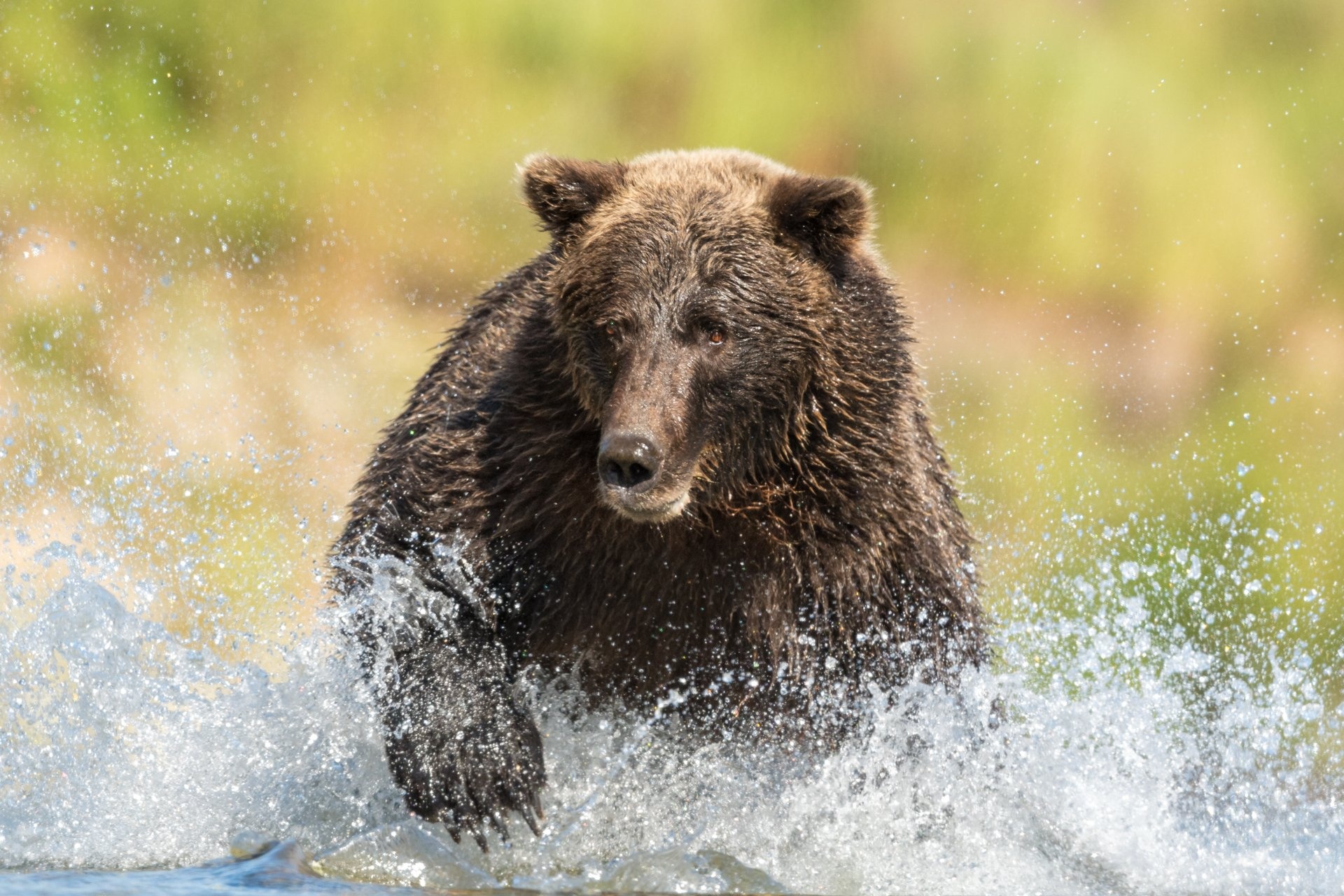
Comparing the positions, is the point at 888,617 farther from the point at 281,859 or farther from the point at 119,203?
the point at 119,203

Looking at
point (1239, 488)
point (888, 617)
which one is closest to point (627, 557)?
point (888, 617)

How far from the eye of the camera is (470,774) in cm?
538

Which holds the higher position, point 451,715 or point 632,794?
point 451,715

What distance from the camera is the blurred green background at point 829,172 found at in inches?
469

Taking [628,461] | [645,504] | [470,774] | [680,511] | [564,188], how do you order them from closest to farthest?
[628,461], [645,504], [680,511], [470,774], [564,188]

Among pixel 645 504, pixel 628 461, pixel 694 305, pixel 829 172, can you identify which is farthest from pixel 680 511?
pixel 829 172

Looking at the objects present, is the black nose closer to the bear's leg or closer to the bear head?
the bear head

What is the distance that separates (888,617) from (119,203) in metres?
9.05

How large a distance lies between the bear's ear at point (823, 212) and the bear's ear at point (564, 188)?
0.59 meters

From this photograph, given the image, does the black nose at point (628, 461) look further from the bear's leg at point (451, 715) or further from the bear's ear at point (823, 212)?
the bear's ear at point (823, 212)

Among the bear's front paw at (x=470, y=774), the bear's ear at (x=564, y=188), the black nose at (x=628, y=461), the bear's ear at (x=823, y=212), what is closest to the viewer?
the black nose at (x=628, y=461)

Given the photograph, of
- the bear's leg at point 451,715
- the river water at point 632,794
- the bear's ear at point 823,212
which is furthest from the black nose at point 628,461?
the river water at point 632,794

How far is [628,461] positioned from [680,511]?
0.37 meters

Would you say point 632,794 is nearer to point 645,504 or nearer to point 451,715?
point 451,715
